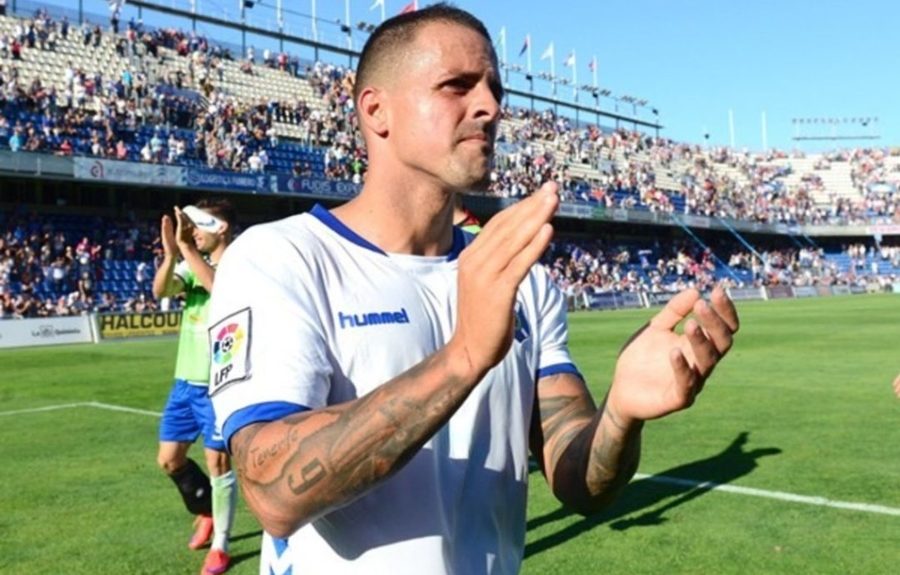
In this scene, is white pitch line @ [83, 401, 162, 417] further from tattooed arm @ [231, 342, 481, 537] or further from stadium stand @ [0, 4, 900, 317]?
stadium stand @ [0, 4, 900, 317]

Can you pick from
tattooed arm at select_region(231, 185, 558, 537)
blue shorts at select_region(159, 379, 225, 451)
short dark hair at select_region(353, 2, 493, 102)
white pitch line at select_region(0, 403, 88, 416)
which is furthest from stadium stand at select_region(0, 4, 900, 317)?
tattooed arm at select_region(231, 185, 558, 537)

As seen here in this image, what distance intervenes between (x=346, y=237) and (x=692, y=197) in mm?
71556

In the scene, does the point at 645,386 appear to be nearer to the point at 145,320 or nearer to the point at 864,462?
the point at 864,462

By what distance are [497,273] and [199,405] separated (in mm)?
5641

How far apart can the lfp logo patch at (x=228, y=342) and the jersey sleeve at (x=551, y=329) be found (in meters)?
0.98

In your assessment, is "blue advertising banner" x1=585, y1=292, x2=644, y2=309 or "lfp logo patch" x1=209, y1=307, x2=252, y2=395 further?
"blue advertising banner" x1=585, y1=292, x2=644, y2=309

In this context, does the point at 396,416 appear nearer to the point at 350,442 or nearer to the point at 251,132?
the point at 350,442

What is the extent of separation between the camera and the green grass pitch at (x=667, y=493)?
21.6 feet

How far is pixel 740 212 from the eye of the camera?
7375cm

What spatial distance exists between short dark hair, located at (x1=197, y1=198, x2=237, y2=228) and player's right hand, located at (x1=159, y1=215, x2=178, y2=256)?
14.3 inches

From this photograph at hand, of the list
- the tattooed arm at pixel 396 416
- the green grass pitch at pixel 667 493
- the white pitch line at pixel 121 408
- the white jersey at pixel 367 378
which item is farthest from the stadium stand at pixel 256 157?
the tattooed arm at pixel 396 416

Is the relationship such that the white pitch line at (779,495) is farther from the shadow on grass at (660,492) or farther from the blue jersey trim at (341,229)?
the blue jersey trim at (341,229)

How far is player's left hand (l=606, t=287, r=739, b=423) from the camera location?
7.07 feet

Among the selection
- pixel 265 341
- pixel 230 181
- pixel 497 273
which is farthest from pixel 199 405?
pixel 230 181
